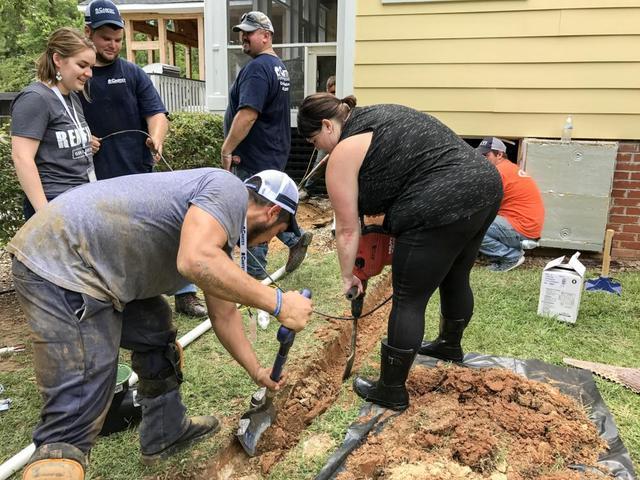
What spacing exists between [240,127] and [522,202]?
292cm

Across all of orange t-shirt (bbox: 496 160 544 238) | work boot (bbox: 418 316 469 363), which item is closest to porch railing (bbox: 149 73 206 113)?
orange t-shirt (bbox: 496 160 544 238)

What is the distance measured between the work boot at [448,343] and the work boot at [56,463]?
6.84 ft

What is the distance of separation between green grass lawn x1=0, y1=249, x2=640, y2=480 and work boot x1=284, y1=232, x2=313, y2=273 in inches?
3.9

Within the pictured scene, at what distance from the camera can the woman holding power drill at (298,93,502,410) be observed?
2445 mm

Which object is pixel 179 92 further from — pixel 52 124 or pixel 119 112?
pixel 52 124

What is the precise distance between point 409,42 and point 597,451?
4.57 m

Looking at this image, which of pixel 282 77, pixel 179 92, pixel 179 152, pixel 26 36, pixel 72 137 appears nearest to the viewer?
pixel 72 137

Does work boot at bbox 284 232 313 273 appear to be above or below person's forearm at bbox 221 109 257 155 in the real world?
below

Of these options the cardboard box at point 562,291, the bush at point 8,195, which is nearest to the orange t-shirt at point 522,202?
the cardboard box at point 562,291

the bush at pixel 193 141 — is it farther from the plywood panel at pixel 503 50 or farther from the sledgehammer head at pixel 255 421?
the sledgehammer head at pixel 255 421

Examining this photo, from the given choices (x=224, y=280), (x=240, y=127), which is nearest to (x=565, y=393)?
(x=224, y=280)

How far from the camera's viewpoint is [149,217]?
1767 mm

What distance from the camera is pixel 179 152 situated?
19.4 ft

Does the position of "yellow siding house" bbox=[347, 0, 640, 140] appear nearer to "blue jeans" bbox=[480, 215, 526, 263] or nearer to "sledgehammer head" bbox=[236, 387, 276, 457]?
"blue jeans" bbox=[480, 215, 526, 263]
